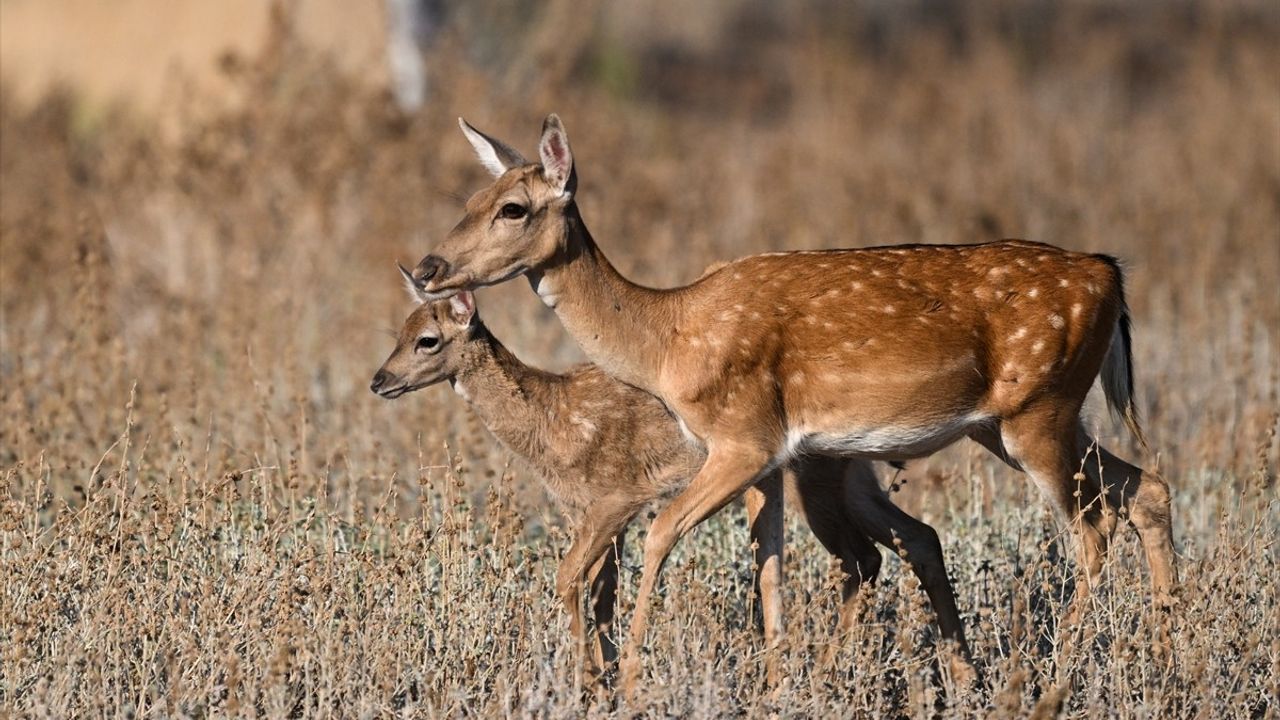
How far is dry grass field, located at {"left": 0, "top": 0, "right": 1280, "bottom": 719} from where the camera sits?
611 centimetres

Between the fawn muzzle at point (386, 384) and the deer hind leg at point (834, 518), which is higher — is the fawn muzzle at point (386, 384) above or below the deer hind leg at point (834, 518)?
above

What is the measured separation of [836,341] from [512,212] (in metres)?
1.23

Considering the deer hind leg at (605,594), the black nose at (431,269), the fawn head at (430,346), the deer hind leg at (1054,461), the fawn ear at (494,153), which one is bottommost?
the deer hind leg at (605,594)

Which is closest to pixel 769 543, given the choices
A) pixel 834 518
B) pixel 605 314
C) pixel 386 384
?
pixel 834 518

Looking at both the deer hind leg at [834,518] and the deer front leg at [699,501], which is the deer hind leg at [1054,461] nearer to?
the deer hind leg at [834,518]

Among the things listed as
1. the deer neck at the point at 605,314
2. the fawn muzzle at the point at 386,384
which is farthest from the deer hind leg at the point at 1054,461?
the fawn muzzle at the point at 386,384

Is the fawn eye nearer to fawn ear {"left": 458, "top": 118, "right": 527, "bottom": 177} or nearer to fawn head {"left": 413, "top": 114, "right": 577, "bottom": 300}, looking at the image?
fawn head {"left": 413, "top": 114, "right": 577, "bottom": 300}

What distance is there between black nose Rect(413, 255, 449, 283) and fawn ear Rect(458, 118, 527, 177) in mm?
590

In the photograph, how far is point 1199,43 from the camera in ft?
68.3

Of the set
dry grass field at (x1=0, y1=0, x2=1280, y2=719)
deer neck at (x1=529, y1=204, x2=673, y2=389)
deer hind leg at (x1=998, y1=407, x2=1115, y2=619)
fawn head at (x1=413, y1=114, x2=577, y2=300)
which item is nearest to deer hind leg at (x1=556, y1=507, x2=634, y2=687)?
dry grass field at (x1=0, y1=0, x2=1280, y2=719)

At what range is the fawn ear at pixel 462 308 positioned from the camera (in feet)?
24.7

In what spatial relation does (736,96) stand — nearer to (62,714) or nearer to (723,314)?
(723,314)

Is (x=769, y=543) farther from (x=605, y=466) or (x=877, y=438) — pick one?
(x=605, y=466)

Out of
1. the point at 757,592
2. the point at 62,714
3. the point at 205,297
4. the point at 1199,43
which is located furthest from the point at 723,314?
the point at 1199,43
